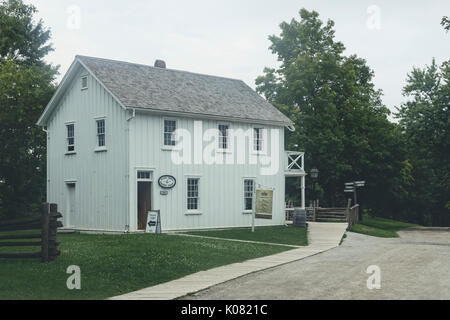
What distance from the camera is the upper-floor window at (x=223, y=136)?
30.5 meters

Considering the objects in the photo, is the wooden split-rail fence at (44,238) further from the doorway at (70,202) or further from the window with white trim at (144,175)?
the doorway at (70,202)

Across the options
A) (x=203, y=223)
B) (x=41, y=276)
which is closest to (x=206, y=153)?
(x=203, y=223)

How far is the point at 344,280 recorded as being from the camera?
12891mm

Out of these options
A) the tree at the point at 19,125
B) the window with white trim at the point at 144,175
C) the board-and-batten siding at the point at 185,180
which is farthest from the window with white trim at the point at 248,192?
the tree at the point at 19,125

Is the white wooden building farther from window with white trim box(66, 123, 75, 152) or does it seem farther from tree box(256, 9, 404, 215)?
tree box(256, 9, 404, 215)

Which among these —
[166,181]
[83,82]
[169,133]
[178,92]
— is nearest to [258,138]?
[178,92]

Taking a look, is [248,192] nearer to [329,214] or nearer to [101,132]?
[101,132]

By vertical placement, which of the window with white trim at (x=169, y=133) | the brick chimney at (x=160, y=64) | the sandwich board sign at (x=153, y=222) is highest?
the brick chimney at (x=160, y=64)

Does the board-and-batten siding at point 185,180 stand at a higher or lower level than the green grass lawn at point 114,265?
higher

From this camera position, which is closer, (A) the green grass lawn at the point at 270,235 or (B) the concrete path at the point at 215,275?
(B) the concrete path at the point at 215,275

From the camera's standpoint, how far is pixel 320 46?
149 feet

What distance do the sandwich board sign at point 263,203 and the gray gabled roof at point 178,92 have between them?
184 inches

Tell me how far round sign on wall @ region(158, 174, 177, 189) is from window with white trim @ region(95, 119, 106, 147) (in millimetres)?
3305
